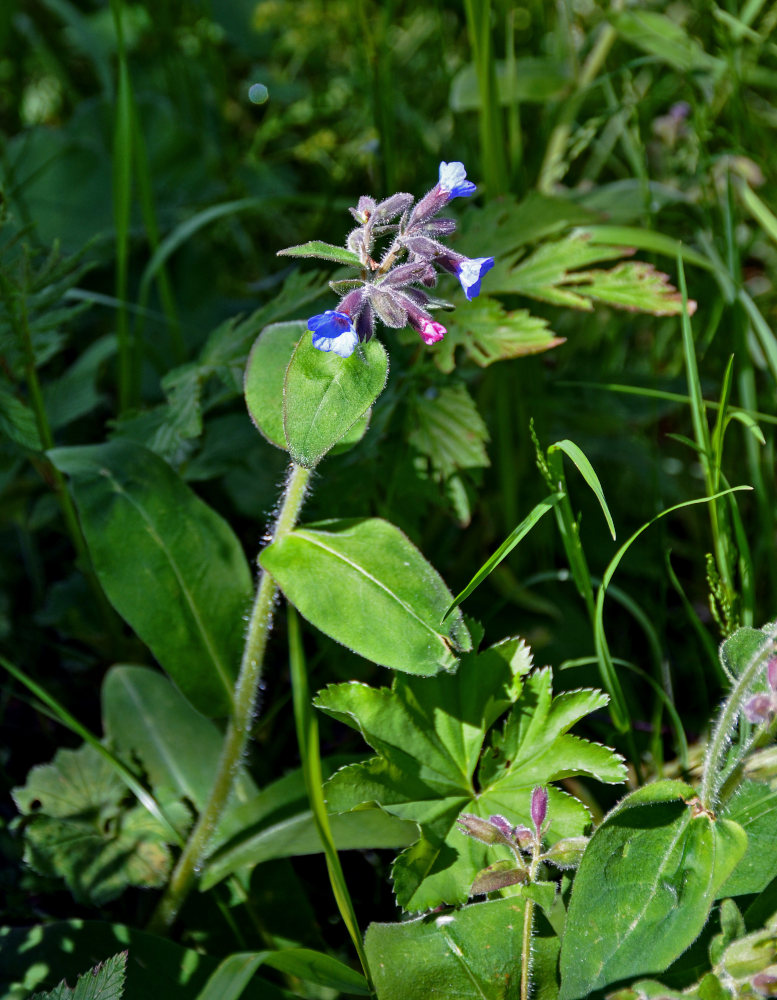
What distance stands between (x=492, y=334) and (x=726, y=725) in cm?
92

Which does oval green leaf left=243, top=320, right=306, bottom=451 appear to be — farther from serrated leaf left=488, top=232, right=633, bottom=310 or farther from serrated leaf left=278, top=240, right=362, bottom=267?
serrated leaf left=488, top=232, right=633, bottom=310

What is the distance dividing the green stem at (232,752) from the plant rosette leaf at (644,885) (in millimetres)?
656

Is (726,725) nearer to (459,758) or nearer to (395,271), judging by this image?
(459,758)

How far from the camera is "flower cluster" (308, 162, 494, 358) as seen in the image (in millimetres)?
1298

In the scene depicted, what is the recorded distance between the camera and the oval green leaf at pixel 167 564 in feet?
5.62

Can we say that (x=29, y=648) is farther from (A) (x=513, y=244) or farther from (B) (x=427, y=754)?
(A) (x=513, y=244)

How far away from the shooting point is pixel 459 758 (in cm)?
153

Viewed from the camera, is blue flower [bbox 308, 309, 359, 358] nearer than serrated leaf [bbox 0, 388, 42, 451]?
Yes

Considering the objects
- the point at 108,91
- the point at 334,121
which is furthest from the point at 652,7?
the point at 108,91

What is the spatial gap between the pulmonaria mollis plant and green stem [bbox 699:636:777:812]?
642 millimetres

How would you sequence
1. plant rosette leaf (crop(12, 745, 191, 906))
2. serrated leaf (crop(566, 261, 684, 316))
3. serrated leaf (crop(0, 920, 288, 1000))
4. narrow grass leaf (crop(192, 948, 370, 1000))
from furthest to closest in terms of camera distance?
serrated leaf (crop(566, 261, 684, 316)), plant rosette leaf (crop(12, 745, 191, 906)), serrated leaf (crop(0, 920, 288, 1000)), narrow grass leaf (crop(192, 948, 370, 1000))

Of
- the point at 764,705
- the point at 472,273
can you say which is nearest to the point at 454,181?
the point at 472,273

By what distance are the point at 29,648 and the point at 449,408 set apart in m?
1.22

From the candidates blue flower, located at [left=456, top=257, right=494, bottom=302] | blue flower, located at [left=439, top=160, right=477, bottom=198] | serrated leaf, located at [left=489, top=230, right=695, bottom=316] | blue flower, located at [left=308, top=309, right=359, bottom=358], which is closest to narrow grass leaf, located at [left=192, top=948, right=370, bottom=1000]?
blue flower, located at [left=308, top=309, right=359, bottom=358]
